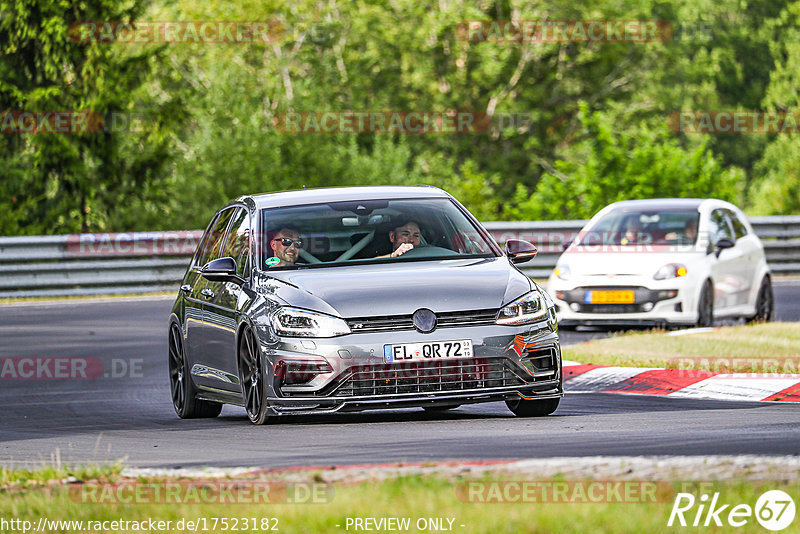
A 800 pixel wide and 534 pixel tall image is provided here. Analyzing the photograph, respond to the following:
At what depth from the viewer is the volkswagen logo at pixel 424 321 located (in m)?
9.27

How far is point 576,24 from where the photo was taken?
53375mm

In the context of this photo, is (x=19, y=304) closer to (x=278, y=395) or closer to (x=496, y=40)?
(x=278, y=395)

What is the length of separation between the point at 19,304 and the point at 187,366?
1252 centimetres

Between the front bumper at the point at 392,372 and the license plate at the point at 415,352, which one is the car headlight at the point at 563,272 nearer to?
the front bumper at the point at 392,372

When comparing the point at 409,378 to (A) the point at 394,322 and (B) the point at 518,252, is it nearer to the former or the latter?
(A) the point at 394,322

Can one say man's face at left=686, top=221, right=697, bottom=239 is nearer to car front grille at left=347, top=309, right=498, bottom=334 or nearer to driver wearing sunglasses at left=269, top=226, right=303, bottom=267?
driver wearing sunglasses at left=269, top=226, right=303, bottom=267

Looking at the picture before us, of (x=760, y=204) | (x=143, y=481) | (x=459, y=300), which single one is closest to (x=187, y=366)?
(x=459, y=300)

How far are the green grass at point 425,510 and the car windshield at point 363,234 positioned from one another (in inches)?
164

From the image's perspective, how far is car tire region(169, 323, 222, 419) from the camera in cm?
1122

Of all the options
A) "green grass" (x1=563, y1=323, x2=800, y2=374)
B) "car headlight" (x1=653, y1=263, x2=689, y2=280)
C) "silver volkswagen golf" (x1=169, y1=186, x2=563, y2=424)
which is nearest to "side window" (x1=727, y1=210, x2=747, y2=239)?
"car headlight" (x1=653, y1=263, x2=689, y2=280)

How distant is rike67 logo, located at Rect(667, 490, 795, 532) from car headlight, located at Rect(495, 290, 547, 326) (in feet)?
12.7
